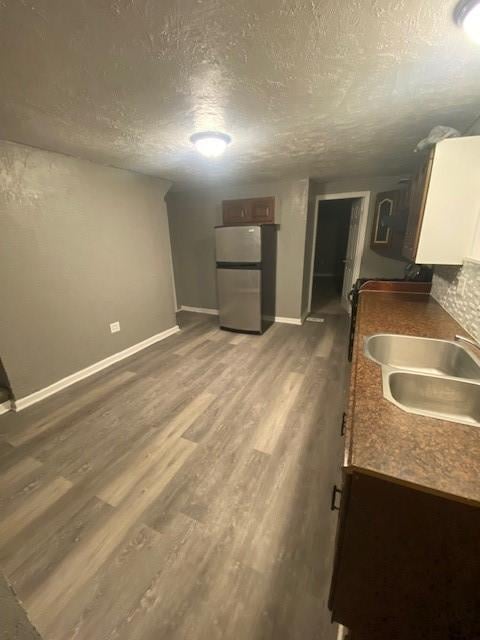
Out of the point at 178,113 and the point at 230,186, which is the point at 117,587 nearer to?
the point at 178,113

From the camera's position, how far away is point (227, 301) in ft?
12.3

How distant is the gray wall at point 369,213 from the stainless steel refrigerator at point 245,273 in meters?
0.67

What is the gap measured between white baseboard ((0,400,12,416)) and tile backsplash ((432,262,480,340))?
357 centimetres

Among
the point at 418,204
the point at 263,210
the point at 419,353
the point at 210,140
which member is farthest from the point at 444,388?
the point at 263,210

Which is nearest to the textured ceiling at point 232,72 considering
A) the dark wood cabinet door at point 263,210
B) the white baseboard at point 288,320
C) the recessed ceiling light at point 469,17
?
the recessed ceiling light at point 469,17

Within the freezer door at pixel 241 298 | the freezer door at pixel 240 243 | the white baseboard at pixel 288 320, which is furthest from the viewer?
the white baseboard at pixel 288 320

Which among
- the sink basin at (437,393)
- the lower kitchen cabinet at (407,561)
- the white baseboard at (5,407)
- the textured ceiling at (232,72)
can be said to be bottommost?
the white baseboard at (5,407)

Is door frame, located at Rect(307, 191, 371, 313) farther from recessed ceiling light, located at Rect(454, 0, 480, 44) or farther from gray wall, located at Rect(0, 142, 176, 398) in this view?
recessed ceiling light, located at Rect(454, 0, 480, 44)

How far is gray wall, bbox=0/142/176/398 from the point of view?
211cm

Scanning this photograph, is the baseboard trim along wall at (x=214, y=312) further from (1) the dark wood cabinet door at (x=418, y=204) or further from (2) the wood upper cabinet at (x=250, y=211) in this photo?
(1) the dark wood cabinet door at (x=418, y=204)

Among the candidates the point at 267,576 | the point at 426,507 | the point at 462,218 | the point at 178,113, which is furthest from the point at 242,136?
the point at 267,576

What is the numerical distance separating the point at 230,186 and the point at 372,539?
430cm

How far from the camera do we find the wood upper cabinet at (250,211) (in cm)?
371

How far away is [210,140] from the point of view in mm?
1909
